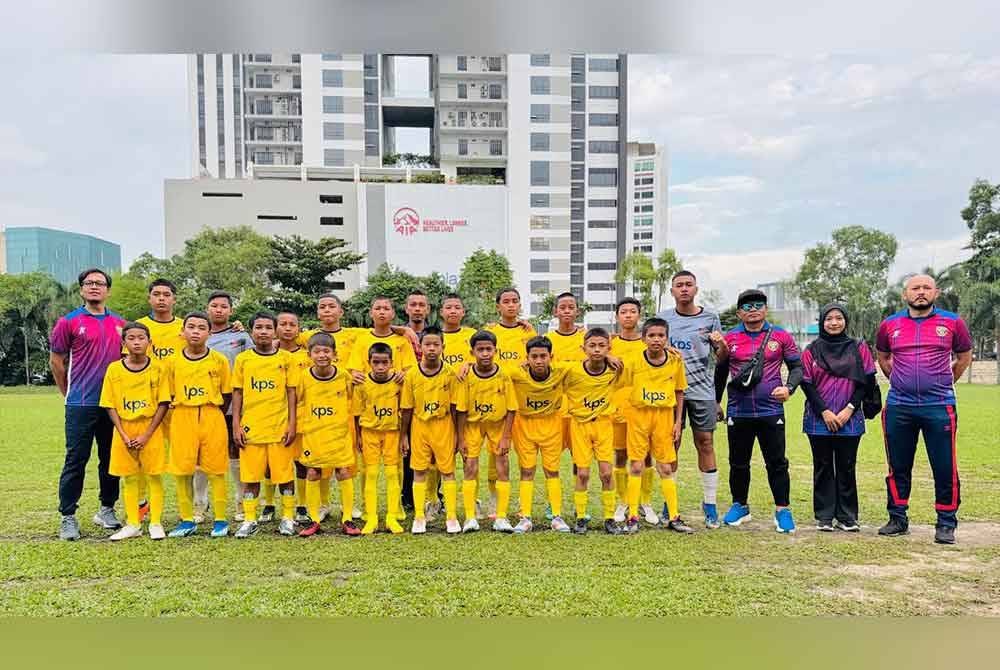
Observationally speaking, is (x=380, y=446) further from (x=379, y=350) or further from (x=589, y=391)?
(x=589, y=391)

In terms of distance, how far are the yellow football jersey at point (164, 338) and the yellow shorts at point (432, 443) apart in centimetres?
175

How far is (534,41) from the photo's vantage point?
3.67 metres

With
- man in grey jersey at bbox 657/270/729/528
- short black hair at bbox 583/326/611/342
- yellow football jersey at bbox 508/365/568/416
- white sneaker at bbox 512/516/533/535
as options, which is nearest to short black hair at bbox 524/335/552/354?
yellow football jersey at bbox 508/365/568/416

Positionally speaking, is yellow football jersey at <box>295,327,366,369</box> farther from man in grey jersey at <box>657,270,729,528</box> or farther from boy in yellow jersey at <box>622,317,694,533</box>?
man in grey jersey at <box>657,270,729,528</box>

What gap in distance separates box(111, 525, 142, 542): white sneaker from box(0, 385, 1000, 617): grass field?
0.09 m

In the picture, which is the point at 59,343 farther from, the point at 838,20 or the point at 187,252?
the point at 187,252

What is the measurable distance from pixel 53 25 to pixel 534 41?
2486mm

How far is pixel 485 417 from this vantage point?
14.3 feet

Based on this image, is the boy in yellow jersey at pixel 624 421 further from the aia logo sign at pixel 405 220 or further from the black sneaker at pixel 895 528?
the aia logo sign at pixel 405 220

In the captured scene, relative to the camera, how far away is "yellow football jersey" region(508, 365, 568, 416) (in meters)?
4.39

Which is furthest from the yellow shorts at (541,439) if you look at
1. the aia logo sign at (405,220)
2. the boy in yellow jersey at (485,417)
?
the aia logo sign at (405,220)

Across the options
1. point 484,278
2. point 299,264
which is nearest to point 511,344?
point 299,264

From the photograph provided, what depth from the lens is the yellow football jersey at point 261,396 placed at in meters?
4.36

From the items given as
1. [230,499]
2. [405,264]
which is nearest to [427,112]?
[405,264]
